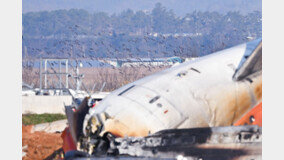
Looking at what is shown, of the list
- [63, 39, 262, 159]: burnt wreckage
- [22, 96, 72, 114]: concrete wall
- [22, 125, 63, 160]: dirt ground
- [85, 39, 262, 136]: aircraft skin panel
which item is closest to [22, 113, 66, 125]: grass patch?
[22, 96, 72, 114]: concrete wall

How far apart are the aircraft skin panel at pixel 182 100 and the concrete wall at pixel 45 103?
3.97 metres

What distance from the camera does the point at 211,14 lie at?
9750mm

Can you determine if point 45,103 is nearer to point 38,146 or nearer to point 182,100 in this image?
point 38,146

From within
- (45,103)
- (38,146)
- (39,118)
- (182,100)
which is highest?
(182,100)

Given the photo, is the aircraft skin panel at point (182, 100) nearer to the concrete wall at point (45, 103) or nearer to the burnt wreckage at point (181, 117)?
the burnt wreckage at point (181, 117)

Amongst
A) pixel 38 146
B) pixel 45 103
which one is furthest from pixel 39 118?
pixel 38 146

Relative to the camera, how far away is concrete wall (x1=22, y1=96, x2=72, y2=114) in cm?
1079

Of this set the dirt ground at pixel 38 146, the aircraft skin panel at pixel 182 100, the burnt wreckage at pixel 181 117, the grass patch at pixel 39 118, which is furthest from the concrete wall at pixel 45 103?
the aircraft skin panel at pixel 182 100

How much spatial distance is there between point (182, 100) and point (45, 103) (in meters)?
5.70

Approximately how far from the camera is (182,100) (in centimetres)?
682

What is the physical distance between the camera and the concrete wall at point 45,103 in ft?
35.4

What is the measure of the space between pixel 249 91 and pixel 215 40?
3.32 meters
